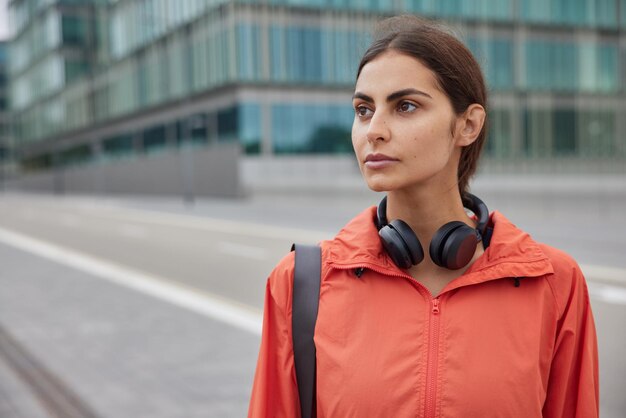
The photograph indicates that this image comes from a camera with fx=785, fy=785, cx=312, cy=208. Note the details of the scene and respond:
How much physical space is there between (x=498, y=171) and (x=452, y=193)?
151 feet

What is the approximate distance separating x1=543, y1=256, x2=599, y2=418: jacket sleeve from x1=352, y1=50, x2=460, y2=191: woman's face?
15.2 inches

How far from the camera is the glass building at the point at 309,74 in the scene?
42.9 meters

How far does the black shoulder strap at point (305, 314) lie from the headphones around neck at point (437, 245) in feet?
0.58

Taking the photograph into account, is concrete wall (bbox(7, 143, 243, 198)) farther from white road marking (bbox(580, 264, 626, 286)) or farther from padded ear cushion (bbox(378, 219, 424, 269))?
padded ear cushion (bbox(378, 219, 424, 269))

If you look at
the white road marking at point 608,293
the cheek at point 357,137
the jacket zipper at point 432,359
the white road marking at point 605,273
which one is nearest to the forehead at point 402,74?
the cheek at point 357,137

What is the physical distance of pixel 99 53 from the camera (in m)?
69.6

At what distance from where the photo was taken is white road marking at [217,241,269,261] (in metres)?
14.6

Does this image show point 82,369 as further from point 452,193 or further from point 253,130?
point 253,130

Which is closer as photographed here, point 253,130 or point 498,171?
point 253,130

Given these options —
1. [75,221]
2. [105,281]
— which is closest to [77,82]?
[75,221]

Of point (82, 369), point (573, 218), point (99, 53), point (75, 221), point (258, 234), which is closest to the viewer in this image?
point (82, 369)

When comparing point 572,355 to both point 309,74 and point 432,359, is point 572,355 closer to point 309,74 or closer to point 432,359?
point 432,359

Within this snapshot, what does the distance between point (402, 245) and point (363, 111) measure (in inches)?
12.6

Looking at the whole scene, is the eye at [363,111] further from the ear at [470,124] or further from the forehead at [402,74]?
the ear at [470,124]
